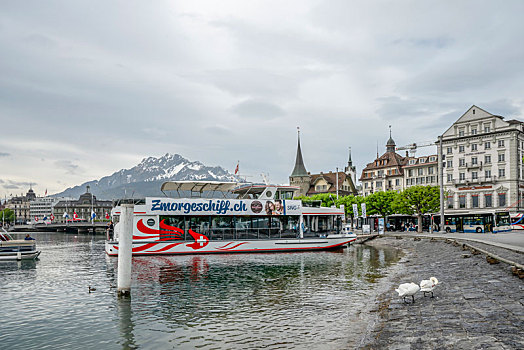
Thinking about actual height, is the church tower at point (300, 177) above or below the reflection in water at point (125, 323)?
above

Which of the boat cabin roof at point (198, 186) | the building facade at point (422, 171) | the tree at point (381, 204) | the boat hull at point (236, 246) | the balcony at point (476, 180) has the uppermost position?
the building facade at point (422, 171)

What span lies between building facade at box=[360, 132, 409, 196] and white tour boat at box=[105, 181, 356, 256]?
6209 cm

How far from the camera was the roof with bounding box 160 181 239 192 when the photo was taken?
133ft

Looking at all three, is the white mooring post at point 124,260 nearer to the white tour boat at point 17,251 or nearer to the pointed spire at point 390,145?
the white tour boat at point 17,251

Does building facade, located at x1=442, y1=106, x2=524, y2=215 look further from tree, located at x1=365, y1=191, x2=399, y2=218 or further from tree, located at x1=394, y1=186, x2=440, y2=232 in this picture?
tree, located at x1=394, y1=186, x2=440, y2=232

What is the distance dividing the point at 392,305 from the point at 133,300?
10.6m

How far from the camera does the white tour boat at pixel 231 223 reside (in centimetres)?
3838

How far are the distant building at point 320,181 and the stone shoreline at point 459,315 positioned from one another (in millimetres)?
108574

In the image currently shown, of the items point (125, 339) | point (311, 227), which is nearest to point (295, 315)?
point (125, 339)

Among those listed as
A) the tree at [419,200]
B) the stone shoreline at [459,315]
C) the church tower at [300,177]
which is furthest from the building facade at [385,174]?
the stone shoreline at [459,315]

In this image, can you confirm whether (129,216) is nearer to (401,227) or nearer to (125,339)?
(125,339)

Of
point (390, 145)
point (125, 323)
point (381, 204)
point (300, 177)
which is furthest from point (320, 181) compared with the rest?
point (125, 323)

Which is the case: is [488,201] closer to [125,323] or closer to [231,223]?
[231,223]

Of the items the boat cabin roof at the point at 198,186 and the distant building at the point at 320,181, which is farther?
the distant building at the point at 320,181
